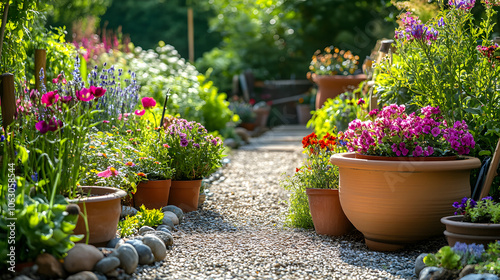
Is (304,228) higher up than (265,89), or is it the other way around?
(265,89)

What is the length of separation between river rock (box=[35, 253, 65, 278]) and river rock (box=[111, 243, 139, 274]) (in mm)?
318

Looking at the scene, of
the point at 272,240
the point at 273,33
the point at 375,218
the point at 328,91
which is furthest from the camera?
the point at 273,33

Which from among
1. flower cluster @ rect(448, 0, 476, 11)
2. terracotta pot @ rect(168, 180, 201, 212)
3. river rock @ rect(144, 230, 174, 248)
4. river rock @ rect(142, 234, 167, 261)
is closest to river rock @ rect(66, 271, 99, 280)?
river rock @ rect(142, 234, 167, 261)

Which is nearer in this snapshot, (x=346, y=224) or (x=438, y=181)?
(x=438, y=181)

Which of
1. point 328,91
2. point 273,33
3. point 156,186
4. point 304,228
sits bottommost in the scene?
point 304,228

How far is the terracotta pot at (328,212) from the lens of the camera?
378 centimetres

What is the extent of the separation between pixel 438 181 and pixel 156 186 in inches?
79.3

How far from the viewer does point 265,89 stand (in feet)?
45.2

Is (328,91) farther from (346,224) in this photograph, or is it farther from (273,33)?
(273,33)

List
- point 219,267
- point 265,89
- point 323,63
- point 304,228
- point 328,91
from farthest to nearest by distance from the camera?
point 265,89, point 323,63, point 328,91, point 304,228, point 219,267

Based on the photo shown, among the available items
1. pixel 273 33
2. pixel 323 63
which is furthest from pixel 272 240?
pixel 273 33

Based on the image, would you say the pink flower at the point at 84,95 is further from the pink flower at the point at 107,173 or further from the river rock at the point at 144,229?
the river rock at the point at 144,229

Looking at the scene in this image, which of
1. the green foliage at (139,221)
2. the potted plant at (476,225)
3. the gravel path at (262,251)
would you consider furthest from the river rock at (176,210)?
the potted plant at (476,225)

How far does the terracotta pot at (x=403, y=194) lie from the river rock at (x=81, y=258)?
1.52m
